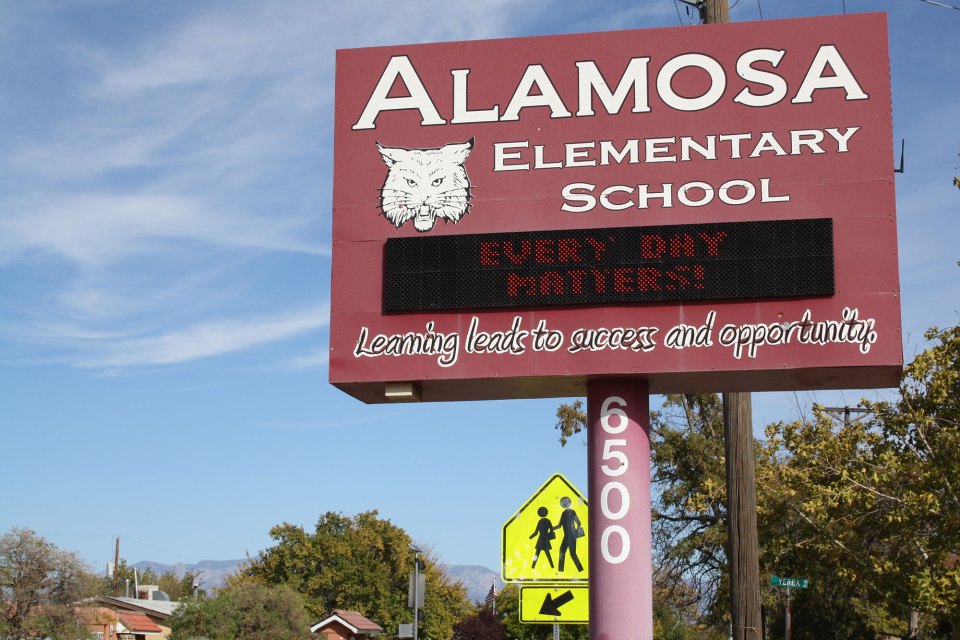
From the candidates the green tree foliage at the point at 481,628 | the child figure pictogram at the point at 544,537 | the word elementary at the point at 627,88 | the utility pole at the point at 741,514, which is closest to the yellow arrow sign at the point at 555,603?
the child figure pictogram at the point at 544,537

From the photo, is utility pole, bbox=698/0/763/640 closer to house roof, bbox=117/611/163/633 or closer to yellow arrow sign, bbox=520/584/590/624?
yellow arrow sign, bbox=520/584/590/624

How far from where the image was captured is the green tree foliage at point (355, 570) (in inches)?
2830

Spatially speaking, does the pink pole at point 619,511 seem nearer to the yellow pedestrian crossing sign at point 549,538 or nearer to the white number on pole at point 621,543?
the white number on pole at point 621,543

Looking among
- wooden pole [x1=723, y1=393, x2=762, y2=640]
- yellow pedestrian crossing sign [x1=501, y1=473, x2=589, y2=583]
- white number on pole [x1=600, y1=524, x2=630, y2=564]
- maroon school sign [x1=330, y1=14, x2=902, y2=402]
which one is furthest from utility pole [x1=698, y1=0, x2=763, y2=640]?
white number on pole [x1=600, y1=524, x2=630, y2=564]

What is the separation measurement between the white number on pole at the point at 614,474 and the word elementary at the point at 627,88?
3.25 m

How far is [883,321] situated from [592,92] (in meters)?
3.94

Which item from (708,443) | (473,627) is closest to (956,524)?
(708,443)

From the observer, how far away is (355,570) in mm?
72250

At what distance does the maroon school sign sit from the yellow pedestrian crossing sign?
1.18 m

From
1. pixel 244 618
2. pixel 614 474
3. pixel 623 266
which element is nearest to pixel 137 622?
pixel 244 618

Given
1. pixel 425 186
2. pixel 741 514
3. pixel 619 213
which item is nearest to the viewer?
pixel 619 213

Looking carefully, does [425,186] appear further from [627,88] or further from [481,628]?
[481,628]

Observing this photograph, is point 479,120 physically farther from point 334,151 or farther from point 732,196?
point 732,196

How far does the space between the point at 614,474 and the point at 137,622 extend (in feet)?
168
